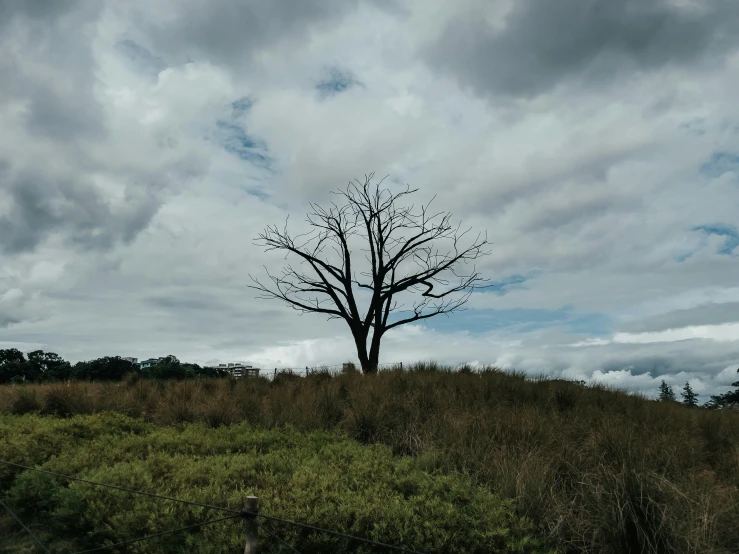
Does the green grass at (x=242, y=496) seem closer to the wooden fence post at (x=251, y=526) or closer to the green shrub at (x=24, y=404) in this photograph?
the wooden fence post at (x=251, y=526)

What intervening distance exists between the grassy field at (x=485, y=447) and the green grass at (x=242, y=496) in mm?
38

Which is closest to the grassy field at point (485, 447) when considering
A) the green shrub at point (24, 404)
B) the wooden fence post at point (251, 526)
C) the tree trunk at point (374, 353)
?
the green shrub at point (24, 404)

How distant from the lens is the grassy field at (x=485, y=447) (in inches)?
214

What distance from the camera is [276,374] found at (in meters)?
17.2

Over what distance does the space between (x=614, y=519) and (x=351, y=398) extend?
20.6ft

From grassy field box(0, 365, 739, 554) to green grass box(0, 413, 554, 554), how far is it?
0.04 m

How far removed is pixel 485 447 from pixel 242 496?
356 cm

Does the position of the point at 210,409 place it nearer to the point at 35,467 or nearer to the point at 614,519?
the point at 35,467

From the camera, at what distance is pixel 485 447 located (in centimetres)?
767

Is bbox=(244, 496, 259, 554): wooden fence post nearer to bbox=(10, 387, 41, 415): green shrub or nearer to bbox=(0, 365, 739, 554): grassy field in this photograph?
bbox=(0, 365, 739, 554): grassy field

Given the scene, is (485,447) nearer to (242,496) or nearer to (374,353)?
(242,496)

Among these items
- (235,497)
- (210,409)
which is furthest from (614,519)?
(210,409)

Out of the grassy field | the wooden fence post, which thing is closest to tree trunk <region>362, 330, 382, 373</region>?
the grassy field

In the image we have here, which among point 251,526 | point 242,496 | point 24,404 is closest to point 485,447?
point 242,496
